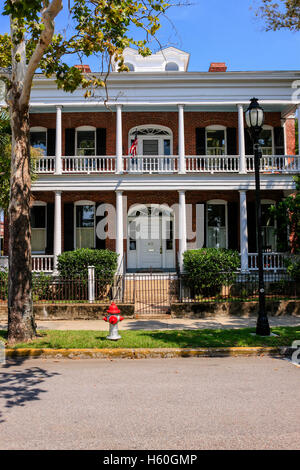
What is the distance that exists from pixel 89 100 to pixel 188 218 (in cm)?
675

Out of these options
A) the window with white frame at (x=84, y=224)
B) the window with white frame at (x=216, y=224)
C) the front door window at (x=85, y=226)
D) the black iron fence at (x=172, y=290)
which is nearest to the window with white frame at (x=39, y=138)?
the window with white frame at (x=84, y=224)

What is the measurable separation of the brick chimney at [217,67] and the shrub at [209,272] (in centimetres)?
1125

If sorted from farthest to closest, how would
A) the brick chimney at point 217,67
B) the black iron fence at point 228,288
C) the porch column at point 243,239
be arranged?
the brick chimney at point 217,67 < the porch column at point 243,239 < the black iron fence at point 228,288

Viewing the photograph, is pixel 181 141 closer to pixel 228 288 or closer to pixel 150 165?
pixel 150 165

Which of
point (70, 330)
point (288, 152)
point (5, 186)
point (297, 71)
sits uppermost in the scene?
point (297, 71)

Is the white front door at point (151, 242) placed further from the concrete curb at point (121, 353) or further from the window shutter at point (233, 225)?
the concrete curb at point (121, 353)

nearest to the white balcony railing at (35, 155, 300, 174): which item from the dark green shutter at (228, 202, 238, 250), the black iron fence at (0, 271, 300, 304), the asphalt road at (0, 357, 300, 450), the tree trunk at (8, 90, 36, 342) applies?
the dark green shutter at (228, 202, 238, 250)

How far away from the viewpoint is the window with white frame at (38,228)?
57.4 feet

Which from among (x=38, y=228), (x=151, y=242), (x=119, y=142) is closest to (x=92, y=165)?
(x=119, y=142)

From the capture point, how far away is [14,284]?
27.3 ft

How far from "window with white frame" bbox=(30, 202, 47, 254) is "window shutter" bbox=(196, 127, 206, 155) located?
25.1 ft

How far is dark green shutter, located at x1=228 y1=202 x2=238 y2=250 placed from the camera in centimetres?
1744
